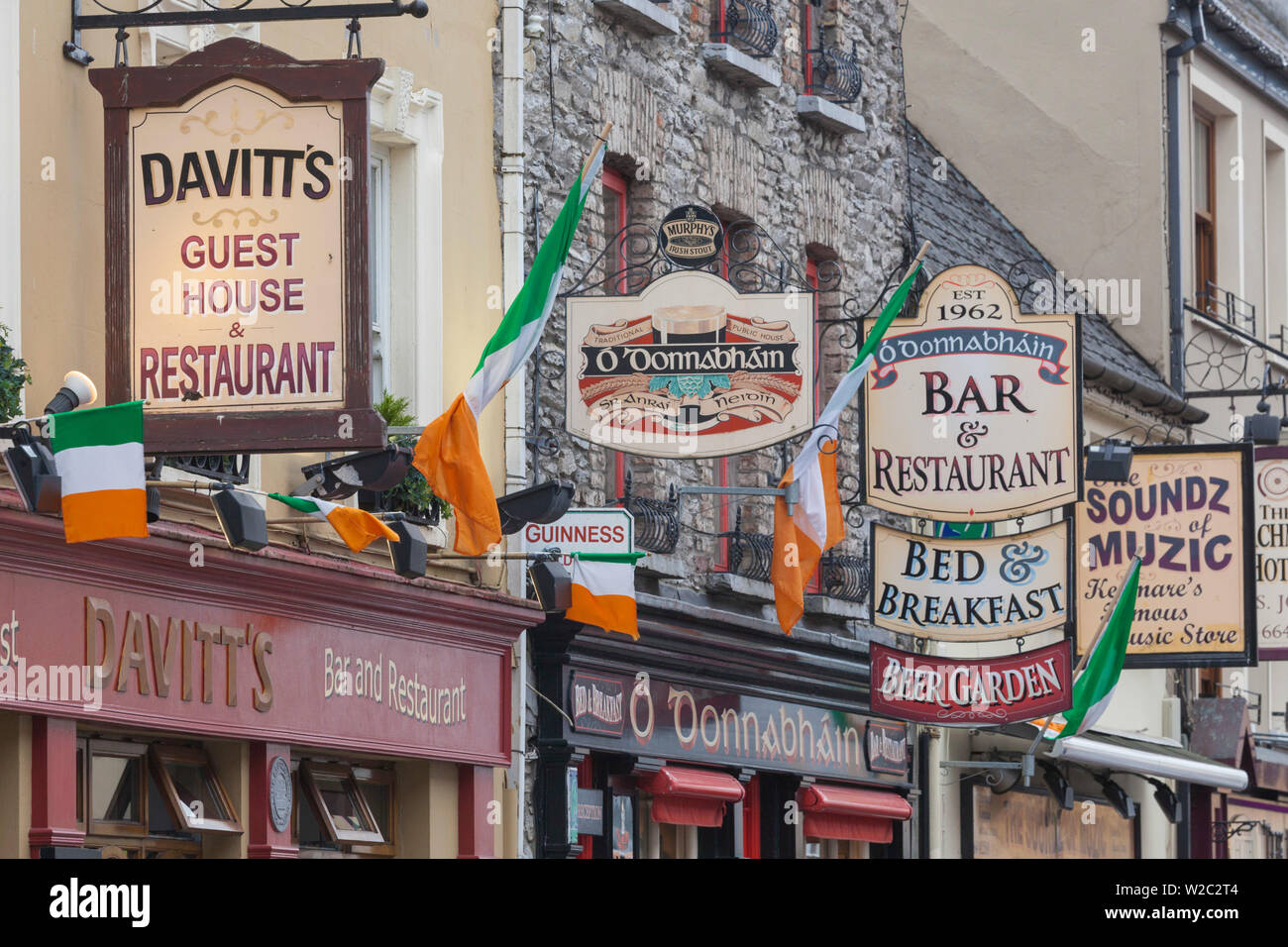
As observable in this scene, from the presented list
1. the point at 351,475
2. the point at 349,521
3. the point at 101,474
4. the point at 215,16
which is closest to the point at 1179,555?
the point at 351,475

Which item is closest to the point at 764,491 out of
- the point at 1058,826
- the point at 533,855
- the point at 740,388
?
the point at 740,388

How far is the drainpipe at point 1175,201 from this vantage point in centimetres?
2691

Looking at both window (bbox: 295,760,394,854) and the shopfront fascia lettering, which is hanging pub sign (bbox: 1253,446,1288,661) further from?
the shopfront fascia lettering

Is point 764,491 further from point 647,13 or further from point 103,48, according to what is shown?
point 103,48

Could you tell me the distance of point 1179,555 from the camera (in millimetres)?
21703

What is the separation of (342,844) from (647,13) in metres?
6.27

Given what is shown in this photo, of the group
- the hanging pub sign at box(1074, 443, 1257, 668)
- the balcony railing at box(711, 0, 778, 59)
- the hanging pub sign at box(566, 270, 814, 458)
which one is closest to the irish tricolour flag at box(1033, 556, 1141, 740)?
the hanging pub sign at box(1074, 443, 1257, 668)

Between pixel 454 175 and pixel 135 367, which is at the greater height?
pixel 454 175

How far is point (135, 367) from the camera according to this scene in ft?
34.9

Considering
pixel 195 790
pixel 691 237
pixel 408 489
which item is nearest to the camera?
pixel 195 790

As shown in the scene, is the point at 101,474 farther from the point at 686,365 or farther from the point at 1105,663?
the point at 1105,663

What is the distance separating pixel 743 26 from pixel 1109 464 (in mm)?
4421

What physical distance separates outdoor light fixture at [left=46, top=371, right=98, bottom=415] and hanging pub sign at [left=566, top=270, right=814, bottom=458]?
527 centimetres

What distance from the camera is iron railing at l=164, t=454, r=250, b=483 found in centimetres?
1205
